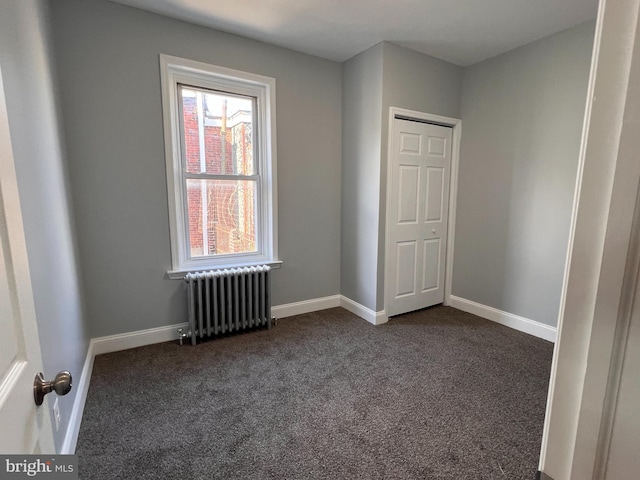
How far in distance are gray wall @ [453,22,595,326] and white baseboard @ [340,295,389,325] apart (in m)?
1.07

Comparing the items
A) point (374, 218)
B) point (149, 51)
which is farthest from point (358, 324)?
point (149, 51)

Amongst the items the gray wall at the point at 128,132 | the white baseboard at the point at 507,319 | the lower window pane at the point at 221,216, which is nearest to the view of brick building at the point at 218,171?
the lower window pane at the point at 221,216

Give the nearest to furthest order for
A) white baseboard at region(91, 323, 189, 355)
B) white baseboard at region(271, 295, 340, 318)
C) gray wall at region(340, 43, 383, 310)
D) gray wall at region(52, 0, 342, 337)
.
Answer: gray wall at region(52, 0, 342, 337) → white baseboard at region(91, 323, 189, 355) → gray wall at region(340, 43, 383, 310) → white baseboard at region(271, 295, 340, 318)

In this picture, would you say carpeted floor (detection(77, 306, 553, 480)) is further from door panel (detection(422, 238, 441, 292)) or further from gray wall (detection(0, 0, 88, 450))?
door panel (detection(422, 238, 441, 292))

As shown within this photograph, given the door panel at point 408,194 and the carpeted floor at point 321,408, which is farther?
the door panel at point 408,194

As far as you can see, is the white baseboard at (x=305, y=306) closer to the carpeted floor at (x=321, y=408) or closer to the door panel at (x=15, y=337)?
the carpeted floor at (x=321, y=408)

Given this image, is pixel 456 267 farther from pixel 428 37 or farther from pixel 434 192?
pixel 428 37

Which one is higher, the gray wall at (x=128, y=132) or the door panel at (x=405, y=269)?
the gray wall at (x=128, y=132)

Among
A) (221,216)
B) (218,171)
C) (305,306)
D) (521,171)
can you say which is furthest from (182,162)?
(521,171)

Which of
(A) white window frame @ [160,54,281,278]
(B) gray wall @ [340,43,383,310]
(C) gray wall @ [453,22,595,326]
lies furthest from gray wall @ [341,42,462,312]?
(A) white window frame @ [160,54,281,278]

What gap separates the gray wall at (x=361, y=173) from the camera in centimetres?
301

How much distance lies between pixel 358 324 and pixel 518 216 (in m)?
1.89

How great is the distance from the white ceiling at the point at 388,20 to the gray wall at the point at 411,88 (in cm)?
13

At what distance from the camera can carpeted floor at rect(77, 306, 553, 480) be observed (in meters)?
1.54
